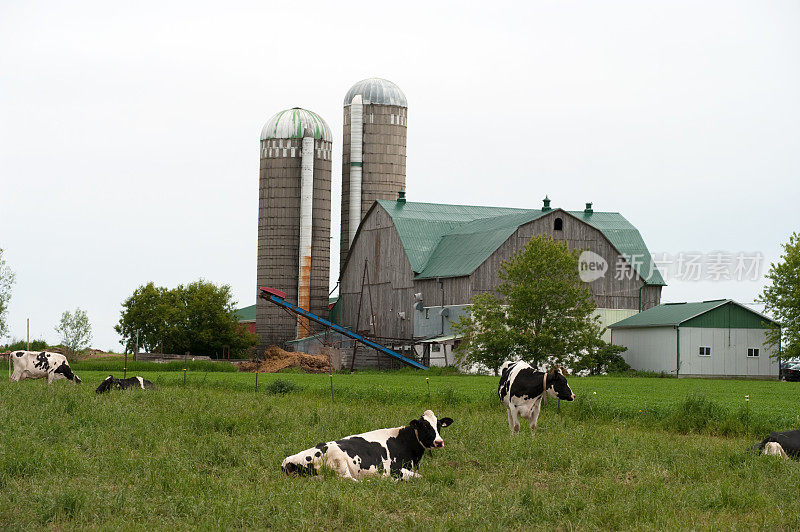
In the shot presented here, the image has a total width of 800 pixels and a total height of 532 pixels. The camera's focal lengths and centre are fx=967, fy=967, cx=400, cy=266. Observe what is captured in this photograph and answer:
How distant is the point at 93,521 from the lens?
29.9 ft

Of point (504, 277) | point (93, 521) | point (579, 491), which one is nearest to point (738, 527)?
point (579, 491)

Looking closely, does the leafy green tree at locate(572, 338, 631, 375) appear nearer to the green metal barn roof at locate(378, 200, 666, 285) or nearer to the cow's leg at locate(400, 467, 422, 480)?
the green metal barn roof at locate(378, 200, 666, 285)

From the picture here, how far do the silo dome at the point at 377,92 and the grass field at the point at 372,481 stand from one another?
46175mm

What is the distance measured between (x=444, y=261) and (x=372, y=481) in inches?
1640

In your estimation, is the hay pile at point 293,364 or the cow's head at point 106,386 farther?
the hay pile at point 293,364

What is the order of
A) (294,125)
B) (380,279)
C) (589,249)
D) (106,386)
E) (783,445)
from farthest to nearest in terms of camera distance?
(294,125) → (380,279) → (589,249) → (106,386) → (783,445)

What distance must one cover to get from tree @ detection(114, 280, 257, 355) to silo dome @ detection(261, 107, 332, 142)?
35.8 feet

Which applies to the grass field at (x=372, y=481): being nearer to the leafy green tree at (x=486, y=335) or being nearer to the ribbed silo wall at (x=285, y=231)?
the leafy green tree at (x=486, y=335)

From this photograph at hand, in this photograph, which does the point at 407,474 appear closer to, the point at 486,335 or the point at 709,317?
the point at 486,335

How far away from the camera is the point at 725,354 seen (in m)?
46.8

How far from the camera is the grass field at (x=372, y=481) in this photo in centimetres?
931

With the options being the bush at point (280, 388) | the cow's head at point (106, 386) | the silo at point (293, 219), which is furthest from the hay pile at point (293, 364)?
the cow's head at point (106, 386)

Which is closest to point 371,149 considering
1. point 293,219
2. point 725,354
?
point 293,219

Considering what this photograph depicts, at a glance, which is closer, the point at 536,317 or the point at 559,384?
the point at 559,384
